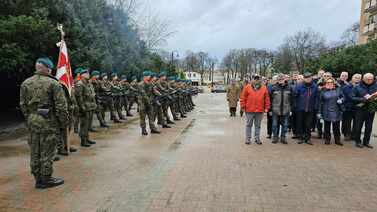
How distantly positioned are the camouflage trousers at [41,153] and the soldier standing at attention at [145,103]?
524cm

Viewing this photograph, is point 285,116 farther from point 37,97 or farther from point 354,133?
point 37,97

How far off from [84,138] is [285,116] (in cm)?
512

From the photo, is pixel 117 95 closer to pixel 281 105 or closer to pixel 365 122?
pixel 281 105

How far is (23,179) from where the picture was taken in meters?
5.64

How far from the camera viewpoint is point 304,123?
949 cm

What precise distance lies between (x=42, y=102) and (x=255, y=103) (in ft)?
17.8

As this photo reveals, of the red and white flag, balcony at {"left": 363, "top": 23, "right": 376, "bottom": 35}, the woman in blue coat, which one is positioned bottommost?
the woman in blue coat

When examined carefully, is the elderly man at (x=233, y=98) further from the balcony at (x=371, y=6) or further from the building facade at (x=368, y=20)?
the balcony at (x=371, y=6)

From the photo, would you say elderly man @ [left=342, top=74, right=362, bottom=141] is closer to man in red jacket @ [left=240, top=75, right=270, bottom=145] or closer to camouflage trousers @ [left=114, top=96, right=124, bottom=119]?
man in red jacket @ [left=240, top=75, right=270, bottom=145]

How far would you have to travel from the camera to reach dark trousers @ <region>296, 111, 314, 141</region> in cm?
930

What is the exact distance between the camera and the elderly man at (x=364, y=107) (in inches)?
347

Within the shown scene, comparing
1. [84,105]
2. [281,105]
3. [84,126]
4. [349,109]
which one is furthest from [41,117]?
[349,109]

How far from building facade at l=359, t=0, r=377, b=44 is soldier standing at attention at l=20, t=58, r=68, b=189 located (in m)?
45.3

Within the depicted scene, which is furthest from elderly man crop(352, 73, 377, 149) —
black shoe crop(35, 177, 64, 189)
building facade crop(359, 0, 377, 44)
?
building facade crop(359, 0, 377, 44)
